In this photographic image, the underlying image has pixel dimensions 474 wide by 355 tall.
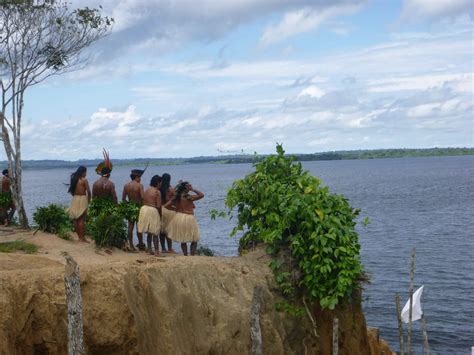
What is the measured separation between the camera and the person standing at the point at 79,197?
612 inches

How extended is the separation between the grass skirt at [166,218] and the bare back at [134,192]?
0.86 metres

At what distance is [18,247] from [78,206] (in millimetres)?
1722

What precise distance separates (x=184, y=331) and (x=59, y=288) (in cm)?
219

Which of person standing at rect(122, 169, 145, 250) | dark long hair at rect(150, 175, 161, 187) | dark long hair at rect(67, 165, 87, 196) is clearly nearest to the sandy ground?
person standing at rect(122, 169, 145, 250)

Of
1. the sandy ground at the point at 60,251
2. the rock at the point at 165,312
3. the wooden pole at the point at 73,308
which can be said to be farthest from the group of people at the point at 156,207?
the wooden pole at the point at 73,308

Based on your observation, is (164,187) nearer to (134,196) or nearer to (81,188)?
(134,196)

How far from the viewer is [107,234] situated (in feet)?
49.5

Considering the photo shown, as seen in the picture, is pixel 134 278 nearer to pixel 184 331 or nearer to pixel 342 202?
pixel 184 331

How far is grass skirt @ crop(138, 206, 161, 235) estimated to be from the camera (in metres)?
14.2

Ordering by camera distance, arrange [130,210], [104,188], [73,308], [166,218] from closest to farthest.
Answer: [73,308] < [166,218] < [130,210] < [104,188]

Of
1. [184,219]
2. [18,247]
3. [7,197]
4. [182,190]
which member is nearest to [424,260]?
[7,197]

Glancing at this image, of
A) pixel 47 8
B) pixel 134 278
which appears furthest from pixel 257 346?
pixel 47 8

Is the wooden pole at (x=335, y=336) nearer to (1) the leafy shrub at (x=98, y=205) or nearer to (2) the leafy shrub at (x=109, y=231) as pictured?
(2) the leafy shrub at (x=109, y=231)

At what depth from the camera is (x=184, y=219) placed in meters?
14.5
